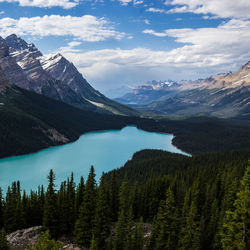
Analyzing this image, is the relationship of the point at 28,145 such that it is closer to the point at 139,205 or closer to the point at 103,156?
the point at 103,156

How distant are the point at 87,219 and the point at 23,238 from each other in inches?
494

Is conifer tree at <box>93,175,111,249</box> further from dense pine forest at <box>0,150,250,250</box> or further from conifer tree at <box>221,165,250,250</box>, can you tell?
conifer tree at <box>221,165,250,250</box>

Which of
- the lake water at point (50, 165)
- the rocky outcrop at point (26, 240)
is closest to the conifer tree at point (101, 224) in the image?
the rocky outcrop at point (26, 240)

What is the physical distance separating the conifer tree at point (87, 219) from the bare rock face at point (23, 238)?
8024 mm

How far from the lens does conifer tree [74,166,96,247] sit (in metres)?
44.7

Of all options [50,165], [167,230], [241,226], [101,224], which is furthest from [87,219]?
[50,165]

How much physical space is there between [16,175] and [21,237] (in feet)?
309

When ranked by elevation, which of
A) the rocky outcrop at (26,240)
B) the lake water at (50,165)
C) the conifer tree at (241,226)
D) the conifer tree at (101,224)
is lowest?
the lake water at (50,165)

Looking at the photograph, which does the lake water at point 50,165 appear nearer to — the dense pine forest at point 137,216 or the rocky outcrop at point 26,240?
the dense pine forest at point 137,216

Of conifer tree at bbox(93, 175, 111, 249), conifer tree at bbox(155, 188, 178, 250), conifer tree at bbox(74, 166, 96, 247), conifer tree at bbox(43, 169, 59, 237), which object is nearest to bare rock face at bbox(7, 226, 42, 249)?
conifer tree at bbox(43, 169, 59, 237)

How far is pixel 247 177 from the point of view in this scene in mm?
26766

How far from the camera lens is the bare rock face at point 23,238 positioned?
4556 centimetres

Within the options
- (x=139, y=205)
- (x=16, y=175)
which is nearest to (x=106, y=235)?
(x=139, y=205)

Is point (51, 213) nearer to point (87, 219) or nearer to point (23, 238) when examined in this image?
point (23, 238)
